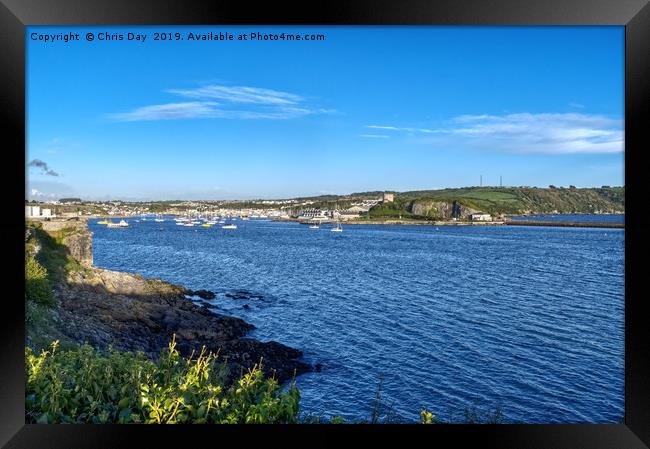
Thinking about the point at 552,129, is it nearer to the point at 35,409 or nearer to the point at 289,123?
the point at 289,123

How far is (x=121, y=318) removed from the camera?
1112 centimetres

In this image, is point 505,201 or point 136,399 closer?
point 136,399

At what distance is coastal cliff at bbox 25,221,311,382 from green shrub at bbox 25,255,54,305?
20cm

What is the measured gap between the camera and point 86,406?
258 cm

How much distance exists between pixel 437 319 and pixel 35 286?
12.2 meters

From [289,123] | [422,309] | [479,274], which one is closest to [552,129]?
[289,123]

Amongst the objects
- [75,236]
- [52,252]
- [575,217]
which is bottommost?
[52,252]

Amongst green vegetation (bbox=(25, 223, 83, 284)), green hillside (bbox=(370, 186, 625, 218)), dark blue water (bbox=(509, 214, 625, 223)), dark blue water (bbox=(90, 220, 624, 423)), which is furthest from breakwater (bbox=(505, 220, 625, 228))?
green vegetation (bbox=(25, 223, 83, 284))

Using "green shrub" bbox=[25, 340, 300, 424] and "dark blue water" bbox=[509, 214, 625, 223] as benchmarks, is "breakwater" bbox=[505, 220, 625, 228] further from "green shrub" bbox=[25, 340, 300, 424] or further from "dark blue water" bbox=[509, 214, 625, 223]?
"green shrub" bbox=[25, 340, 300, 424]

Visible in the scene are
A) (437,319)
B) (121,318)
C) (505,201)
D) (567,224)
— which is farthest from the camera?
(505,201)

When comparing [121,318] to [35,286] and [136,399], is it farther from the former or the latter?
[136,399]

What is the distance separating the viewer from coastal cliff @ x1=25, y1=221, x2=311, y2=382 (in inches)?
350

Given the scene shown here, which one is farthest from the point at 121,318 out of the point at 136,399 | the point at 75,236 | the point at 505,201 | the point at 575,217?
the point at 575,217
